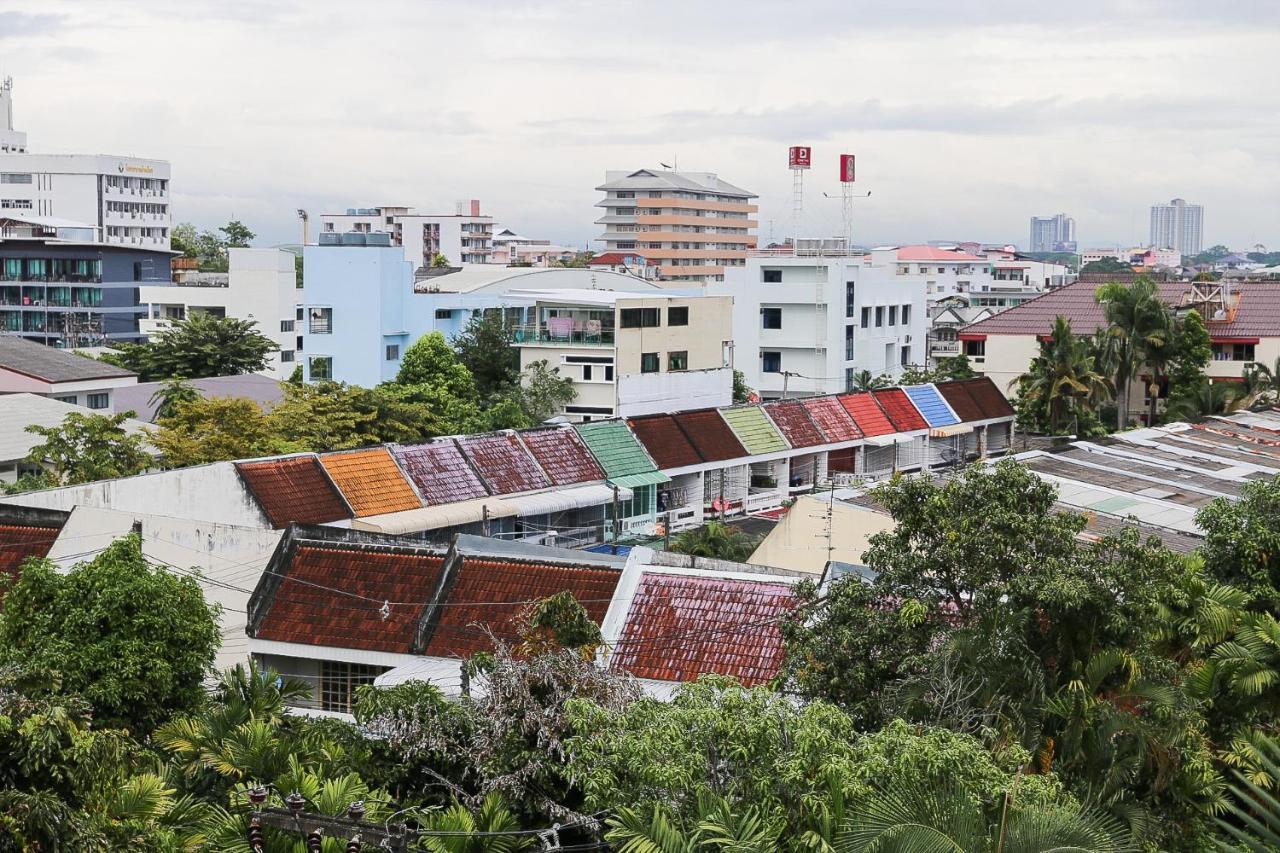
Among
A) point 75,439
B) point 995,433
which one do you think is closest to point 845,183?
point 995,433

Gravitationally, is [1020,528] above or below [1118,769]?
above

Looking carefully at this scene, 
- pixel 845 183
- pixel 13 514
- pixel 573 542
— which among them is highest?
pixel 845 183

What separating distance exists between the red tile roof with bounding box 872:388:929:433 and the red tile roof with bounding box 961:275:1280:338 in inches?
590

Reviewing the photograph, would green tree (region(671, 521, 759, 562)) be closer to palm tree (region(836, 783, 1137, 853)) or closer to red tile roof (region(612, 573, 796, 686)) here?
red tile roof (region(612, 573, 796, 686))

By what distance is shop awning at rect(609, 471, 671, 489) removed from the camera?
4265 centimetres

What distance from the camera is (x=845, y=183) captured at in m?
78.8

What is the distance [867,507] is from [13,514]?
1590 centimetres

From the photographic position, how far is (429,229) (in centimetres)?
16062

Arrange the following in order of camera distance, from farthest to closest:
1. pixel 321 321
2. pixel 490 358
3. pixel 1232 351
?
pixel 1232 351 → pixel 321 321 → pixel 490 358

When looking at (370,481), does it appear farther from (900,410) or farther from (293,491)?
(900,410)

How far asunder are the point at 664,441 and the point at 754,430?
462 centimetres

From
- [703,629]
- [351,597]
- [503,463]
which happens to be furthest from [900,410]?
[703,629]

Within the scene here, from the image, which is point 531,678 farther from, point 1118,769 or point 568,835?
point 1118,769

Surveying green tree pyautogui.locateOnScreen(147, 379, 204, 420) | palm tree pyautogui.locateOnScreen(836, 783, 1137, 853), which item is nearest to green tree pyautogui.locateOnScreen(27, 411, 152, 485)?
green tree pyautogui.locateOnScreen(147, 379, 204, 420)
